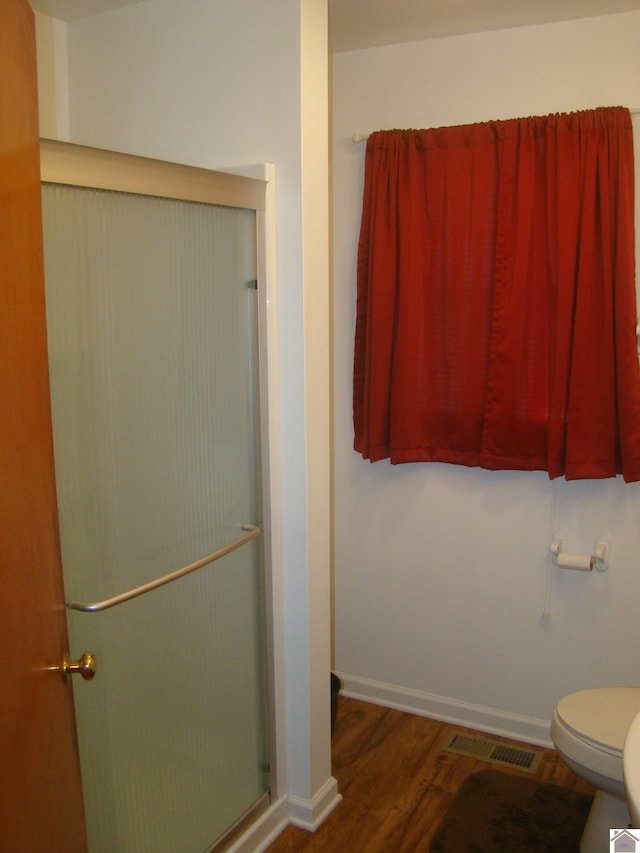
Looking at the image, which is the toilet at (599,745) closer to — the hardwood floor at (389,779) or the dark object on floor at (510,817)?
the dark object on floor at (510,817)

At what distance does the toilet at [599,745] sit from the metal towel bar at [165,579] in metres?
1.06

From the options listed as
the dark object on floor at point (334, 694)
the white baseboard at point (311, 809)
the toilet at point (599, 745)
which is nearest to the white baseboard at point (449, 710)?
the dark object on floor at point (334, 694)

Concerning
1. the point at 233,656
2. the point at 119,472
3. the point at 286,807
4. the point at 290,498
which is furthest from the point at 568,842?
the point at 119,472

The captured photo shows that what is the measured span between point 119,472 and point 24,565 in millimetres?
635

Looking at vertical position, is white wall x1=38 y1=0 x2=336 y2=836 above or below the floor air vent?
above

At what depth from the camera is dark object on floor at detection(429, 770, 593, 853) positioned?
2.21 m

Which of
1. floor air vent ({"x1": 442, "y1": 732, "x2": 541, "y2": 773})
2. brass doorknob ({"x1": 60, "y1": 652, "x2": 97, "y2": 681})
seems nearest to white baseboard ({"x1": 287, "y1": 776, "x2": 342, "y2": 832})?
floor air vent ({"x1": 442, "y1": 732, "x2": 541, "y2": 773})

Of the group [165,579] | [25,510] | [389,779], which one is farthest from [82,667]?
[389,779]

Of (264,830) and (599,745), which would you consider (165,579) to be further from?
(599,745)

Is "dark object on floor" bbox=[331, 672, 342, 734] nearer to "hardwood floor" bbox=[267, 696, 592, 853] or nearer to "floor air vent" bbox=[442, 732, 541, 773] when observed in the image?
"hardwood floor" bbox=[267, 696, 592, 853]

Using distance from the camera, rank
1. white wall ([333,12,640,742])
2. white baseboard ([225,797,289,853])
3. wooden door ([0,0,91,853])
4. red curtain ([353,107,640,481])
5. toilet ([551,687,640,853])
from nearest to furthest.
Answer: wooden door ([0,0,91,853]), toilet ([551,687,640,853]), white baseboard ([225,797,289,853]), red curtain ([353,107,640,481]), white wall ([333,12,640,742])

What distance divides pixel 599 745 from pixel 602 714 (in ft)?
0.44

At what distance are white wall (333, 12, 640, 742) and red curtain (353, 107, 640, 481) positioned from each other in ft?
0.39

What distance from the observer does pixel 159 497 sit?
6.11ft
